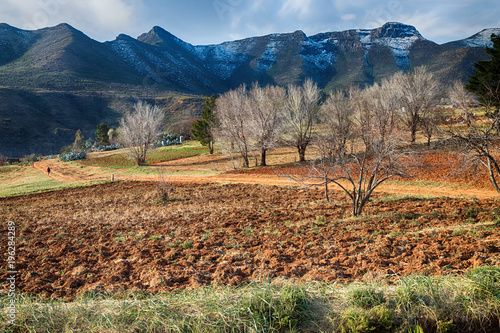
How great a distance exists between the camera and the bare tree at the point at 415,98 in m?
30.9

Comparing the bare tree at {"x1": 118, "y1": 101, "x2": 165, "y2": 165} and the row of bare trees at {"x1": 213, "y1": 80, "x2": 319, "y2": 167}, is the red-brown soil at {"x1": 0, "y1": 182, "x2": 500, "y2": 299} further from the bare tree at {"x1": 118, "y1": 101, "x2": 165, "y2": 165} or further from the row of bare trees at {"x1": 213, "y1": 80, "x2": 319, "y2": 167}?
the bare tree at {"x1": 118, "y1": 101, "x2": 165, "y2": 165}

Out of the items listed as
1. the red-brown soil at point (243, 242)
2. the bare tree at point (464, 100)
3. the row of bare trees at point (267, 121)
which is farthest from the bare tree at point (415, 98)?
the red-brown soil at point (243, 242)

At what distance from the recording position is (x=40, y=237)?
959cm

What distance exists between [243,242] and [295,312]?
489cm

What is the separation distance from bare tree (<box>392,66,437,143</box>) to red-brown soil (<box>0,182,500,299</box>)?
23.1 metres

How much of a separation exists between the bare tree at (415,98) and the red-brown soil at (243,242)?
23.1 meters

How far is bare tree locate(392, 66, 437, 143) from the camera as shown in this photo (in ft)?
102

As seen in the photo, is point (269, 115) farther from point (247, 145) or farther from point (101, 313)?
point (101, 313)

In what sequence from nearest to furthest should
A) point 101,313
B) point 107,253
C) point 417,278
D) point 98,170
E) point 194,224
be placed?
point 101,313
point 417,278
point 107,253
point 194,224
point 98,170

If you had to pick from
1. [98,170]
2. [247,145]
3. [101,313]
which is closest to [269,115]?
[247,145]

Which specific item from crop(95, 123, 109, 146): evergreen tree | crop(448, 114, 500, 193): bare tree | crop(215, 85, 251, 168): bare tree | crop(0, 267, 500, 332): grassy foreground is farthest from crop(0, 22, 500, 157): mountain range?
crop(448, 114, 500, 193): bare tree

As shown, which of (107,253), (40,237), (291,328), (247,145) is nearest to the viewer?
(291,328)

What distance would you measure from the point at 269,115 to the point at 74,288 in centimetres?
2372

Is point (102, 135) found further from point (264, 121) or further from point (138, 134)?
point (264, 121)
